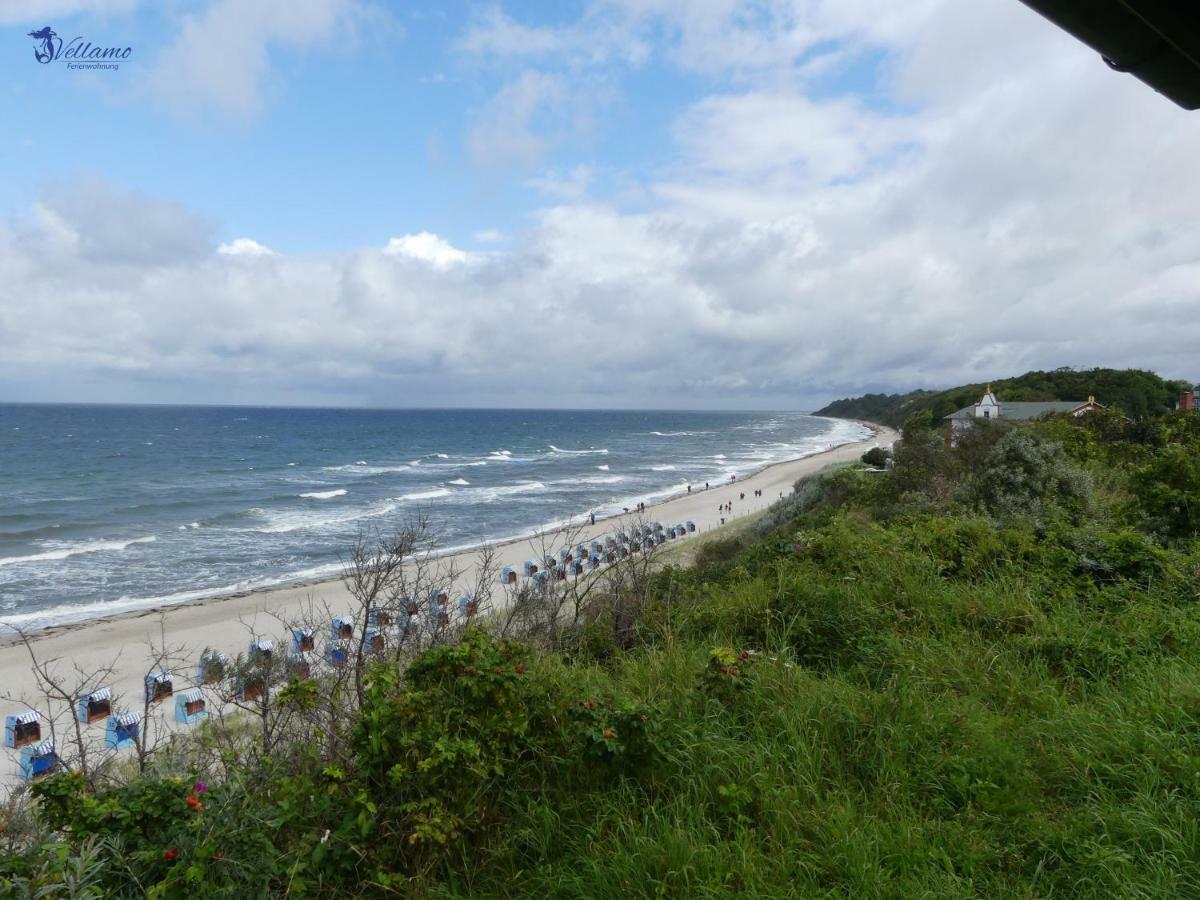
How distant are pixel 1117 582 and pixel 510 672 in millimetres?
5059

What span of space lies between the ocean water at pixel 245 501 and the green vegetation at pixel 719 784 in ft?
75.5

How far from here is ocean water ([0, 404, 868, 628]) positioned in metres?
25.0

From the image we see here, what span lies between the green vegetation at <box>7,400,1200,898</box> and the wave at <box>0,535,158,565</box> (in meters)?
31.0

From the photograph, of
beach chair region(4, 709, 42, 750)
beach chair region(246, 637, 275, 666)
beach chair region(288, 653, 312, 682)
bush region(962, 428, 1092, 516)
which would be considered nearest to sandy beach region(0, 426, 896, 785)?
beach chair region(4, 709, 42, 750)

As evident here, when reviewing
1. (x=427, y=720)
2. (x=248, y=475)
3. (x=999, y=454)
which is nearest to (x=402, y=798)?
(x=427, y=720)

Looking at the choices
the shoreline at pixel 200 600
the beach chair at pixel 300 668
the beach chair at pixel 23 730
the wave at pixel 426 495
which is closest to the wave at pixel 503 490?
the wave at pixel 426 495

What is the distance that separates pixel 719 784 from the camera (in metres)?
2.88

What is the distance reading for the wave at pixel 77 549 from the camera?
27.4 metres

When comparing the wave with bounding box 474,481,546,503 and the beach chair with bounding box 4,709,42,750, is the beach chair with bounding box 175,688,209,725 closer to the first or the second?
the beach chair with bounding box 4,709,42,750

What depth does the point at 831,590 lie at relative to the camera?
5.09 m

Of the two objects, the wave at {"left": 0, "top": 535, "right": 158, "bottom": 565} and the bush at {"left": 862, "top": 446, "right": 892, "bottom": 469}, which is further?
the bush at {"left": 862, "top": 446, "right": 892, "bottom": 469}

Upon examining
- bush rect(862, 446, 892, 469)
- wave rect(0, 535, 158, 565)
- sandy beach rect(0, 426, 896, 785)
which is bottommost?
sandy beach rect(0, 426, 896, 785)

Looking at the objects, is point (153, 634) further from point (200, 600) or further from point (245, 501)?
point (245, 501)

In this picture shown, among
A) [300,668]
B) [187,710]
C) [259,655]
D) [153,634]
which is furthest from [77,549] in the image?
[300,668]
